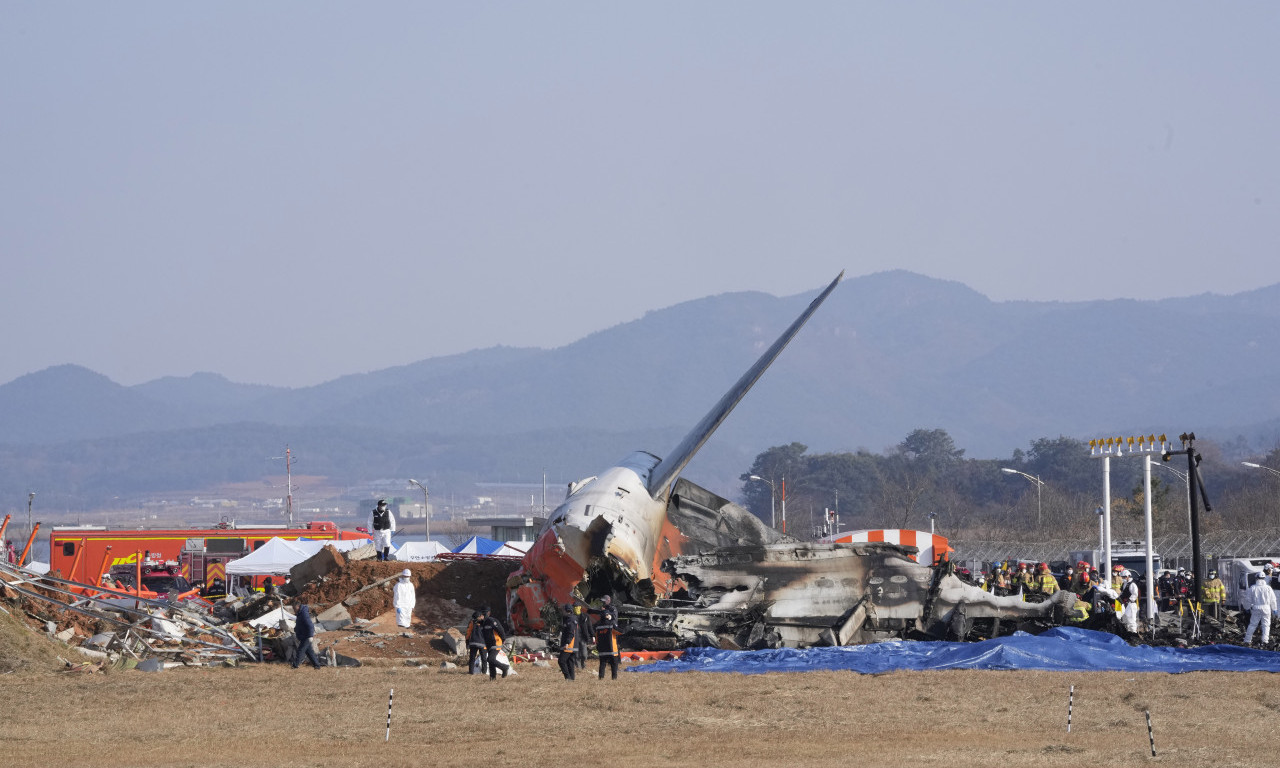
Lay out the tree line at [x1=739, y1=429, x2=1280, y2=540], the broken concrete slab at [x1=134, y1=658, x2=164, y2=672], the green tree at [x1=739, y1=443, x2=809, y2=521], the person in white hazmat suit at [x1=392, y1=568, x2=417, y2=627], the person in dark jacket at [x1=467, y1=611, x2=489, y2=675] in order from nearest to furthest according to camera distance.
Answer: the person in dark jacket at [x1=467, y1=611, x2=489, y2=675], the broken concrete slab at [x1=134, y1=658, x2=164, y2=672], the person in white hazmat suit at [x1=392, y1=568, x2=417, y2=627], the tree line at [x1=739, y1=429, x2=1280, y2=540], the green tree at [x1=739, y1=443, x2=809, y2=521]

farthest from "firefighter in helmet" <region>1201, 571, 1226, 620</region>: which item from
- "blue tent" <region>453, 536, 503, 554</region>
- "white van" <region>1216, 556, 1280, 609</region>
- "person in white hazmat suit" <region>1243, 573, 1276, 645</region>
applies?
"blue tent" <region>453, 536, 503, 554</region>

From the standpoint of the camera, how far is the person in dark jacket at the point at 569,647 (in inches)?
1028

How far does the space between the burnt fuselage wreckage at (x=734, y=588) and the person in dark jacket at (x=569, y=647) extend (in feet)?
11.9

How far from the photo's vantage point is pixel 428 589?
38.2 meters

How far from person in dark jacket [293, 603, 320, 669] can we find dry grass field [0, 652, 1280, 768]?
0.66 m

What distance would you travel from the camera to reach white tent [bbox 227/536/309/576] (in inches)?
1982

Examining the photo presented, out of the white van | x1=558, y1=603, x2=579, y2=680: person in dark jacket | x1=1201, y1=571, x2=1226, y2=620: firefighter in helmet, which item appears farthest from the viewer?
the white van

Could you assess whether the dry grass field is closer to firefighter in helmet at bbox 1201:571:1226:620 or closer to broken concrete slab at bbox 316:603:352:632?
broken concrete slab at bbox 316:603:352:632

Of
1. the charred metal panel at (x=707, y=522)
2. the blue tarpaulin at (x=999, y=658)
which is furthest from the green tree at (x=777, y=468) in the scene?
the blue tarpaulin at (x=999, y=658)

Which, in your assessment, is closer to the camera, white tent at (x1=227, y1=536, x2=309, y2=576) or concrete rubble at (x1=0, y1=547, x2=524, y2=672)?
concrete rubble at (x1=0, y1=547, x2=524, y2=672)

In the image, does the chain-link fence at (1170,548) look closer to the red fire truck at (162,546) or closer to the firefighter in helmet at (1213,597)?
the firefighter in helmet at (1213,597)

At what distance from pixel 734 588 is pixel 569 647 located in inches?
264

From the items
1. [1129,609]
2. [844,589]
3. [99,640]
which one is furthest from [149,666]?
[1129,609]

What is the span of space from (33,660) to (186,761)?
12149mm
